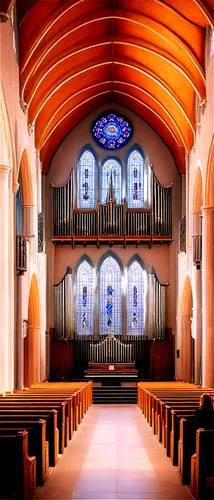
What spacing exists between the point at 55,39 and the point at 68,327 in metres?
14.0

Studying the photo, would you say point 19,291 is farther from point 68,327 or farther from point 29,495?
point 29,495

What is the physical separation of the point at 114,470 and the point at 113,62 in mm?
21760

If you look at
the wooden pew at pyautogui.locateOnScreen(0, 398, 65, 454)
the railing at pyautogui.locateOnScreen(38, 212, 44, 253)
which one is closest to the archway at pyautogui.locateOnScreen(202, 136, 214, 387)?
the railing at pyautogui.locateOnScreen(38, 212, 44, 253)

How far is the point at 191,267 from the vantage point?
2977 cm

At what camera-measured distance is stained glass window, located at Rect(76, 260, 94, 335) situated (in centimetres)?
3475

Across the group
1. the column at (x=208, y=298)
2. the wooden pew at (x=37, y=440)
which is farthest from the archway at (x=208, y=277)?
the wooden pew at (x=37, y=440)

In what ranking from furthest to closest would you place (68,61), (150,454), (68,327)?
(68,327) < (68,61) < (150,454)

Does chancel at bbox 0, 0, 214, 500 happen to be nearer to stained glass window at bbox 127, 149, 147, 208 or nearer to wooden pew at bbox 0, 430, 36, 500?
stained glass window at bbox 127, 149, 147, 208

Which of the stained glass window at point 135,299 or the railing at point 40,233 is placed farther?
→ the stained glass window at point 135,299

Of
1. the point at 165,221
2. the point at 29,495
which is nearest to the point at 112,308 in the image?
the point at 165,221

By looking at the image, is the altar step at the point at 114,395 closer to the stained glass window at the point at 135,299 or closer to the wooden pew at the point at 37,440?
the stained glass window at the point at 135,299

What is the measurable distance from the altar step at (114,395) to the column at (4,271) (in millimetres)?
9820

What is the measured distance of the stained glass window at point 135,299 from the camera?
114ft

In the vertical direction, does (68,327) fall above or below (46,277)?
below
